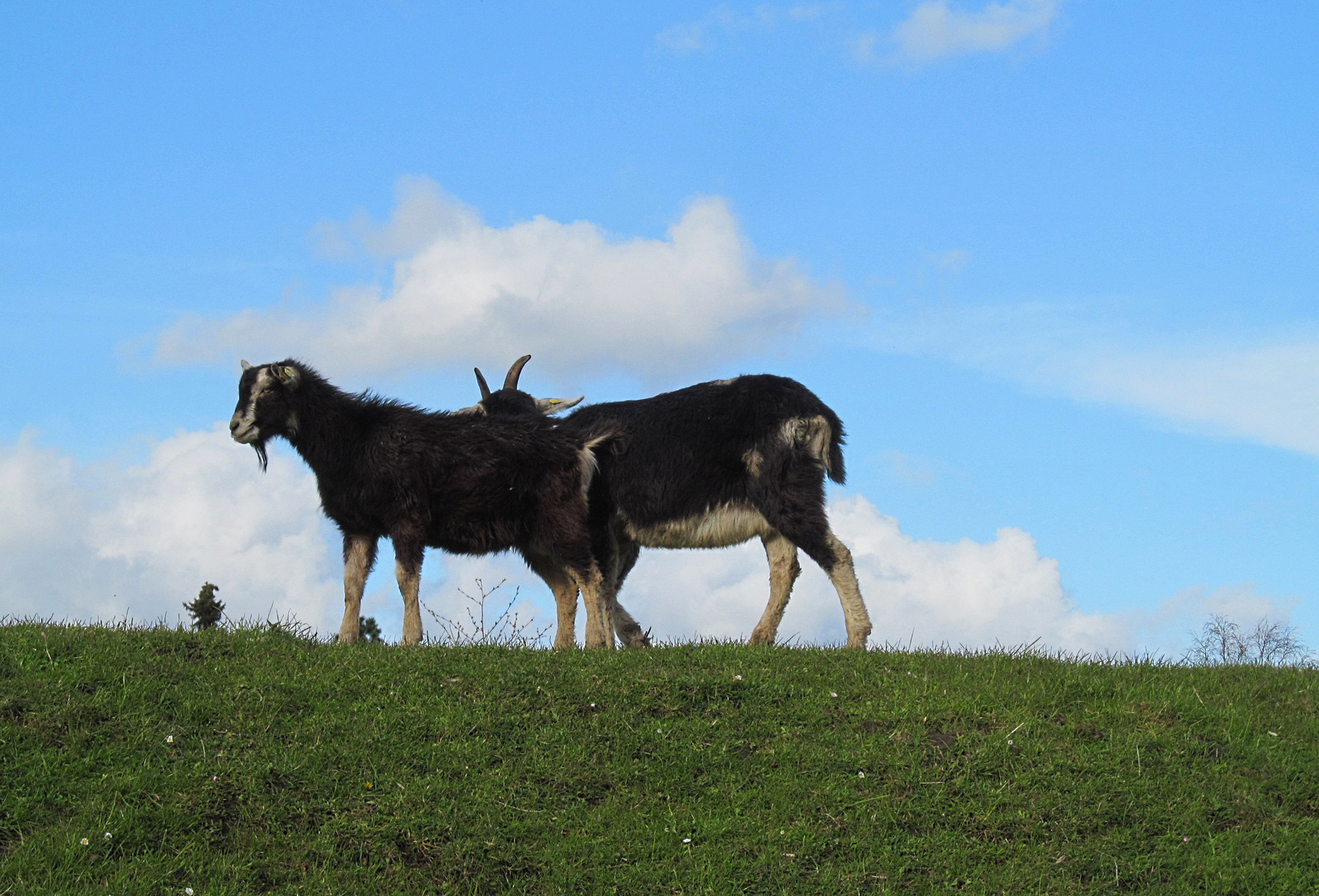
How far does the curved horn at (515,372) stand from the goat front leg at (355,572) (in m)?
4.70

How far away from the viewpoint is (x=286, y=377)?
13.0 metres

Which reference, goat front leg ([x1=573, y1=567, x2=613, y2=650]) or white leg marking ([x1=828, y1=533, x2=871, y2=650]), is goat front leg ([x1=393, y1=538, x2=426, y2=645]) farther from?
white leg marking ([x1=828, y1=533, x2=871, y2=650])

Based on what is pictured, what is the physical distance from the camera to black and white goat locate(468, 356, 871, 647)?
39.8 ft

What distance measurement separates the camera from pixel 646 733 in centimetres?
915

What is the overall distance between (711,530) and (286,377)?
472 cm

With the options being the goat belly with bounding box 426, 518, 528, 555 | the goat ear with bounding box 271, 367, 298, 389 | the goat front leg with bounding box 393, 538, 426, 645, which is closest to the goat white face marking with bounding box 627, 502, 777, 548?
the goat belly with bounding box 426, 518, 528, 555

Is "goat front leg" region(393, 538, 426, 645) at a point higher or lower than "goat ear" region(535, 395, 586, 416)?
lower

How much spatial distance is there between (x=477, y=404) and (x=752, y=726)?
23.1ft

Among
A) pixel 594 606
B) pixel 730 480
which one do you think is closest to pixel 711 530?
pixel 730 480

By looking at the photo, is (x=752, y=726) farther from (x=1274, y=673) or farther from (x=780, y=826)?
(x=1274, y=673)

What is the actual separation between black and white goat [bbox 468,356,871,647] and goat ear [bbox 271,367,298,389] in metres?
2.83

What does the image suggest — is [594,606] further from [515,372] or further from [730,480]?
[515,372]

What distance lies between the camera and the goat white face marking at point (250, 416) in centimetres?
1288

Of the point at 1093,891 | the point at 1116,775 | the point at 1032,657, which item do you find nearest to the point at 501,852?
the point at 1093,891
